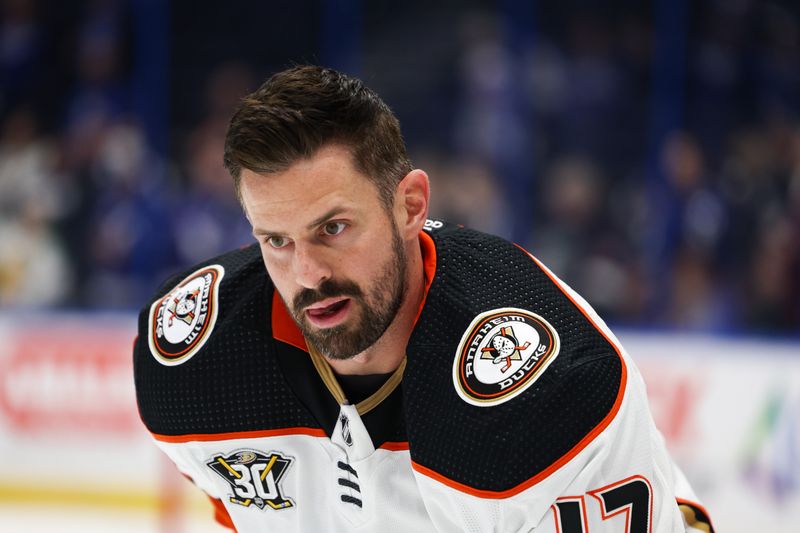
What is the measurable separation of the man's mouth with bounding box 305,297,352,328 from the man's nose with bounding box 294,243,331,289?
0.20 ft

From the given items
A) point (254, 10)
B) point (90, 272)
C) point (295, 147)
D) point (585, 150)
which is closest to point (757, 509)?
point (585, 150)

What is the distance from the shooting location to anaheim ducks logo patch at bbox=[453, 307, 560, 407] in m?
1.64

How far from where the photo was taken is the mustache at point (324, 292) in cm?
171

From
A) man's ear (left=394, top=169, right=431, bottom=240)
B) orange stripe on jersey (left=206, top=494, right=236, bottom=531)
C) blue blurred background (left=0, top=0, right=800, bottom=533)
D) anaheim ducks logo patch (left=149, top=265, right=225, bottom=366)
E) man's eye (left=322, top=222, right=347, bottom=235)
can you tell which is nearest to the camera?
man's eye (left=322, top=222, right=347, bottom=235)

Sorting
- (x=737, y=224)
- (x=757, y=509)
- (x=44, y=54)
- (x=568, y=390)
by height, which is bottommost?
(x=757, y=509)

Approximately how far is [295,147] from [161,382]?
555 mm

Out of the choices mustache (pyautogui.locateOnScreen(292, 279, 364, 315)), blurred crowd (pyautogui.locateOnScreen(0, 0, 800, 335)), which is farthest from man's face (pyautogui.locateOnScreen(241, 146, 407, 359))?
blurred crowd (pyautogui.locateOnScreen(0, 0, 800, 335))

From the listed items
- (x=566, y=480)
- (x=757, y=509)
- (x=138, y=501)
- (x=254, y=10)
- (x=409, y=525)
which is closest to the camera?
(x=566, y=480)

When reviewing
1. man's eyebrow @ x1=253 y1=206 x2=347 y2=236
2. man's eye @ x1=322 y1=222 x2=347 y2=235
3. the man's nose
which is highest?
man's eyebrow @ x1=253 y1=206 x2=347 y2=236

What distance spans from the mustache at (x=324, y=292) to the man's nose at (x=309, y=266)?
17mm

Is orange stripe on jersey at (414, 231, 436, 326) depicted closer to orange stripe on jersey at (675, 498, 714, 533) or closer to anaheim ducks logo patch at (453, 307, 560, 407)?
anaheim ducks logo patch at (453, 307, 560, 407)

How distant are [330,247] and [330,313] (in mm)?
126

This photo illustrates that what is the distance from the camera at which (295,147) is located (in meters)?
1.67

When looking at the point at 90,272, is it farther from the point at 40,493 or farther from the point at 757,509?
the point at 757,509
